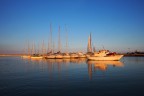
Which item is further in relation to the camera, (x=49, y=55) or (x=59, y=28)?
(x=49, y=55)

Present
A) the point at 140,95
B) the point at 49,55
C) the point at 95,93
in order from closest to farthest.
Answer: the point at 140,95
the point at 95,93
the point at 49,55

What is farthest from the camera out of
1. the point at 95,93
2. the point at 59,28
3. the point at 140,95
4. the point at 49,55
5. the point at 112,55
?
the point at 49,55

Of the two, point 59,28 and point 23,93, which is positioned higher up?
point 59,28

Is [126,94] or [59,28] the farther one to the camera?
[59,28]

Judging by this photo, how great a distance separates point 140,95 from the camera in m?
14.1

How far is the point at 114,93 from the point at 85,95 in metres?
2.35

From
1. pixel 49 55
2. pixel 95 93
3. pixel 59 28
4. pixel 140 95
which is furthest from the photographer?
pixel 49 55

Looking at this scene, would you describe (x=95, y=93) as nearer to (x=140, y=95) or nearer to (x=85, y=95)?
(x=85, y=95)

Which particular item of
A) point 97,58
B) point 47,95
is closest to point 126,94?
point 47,95

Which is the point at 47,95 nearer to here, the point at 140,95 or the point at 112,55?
the point at 140,95

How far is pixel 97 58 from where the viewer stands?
73375mm

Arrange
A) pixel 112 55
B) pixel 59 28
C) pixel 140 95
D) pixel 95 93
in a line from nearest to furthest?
pixel 140 95, pixel 95 93, pixel 112 55, pixel 59 28

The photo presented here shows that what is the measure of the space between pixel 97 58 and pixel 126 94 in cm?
5913

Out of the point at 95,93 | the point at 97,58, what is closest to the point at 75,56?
the point at 97,58
